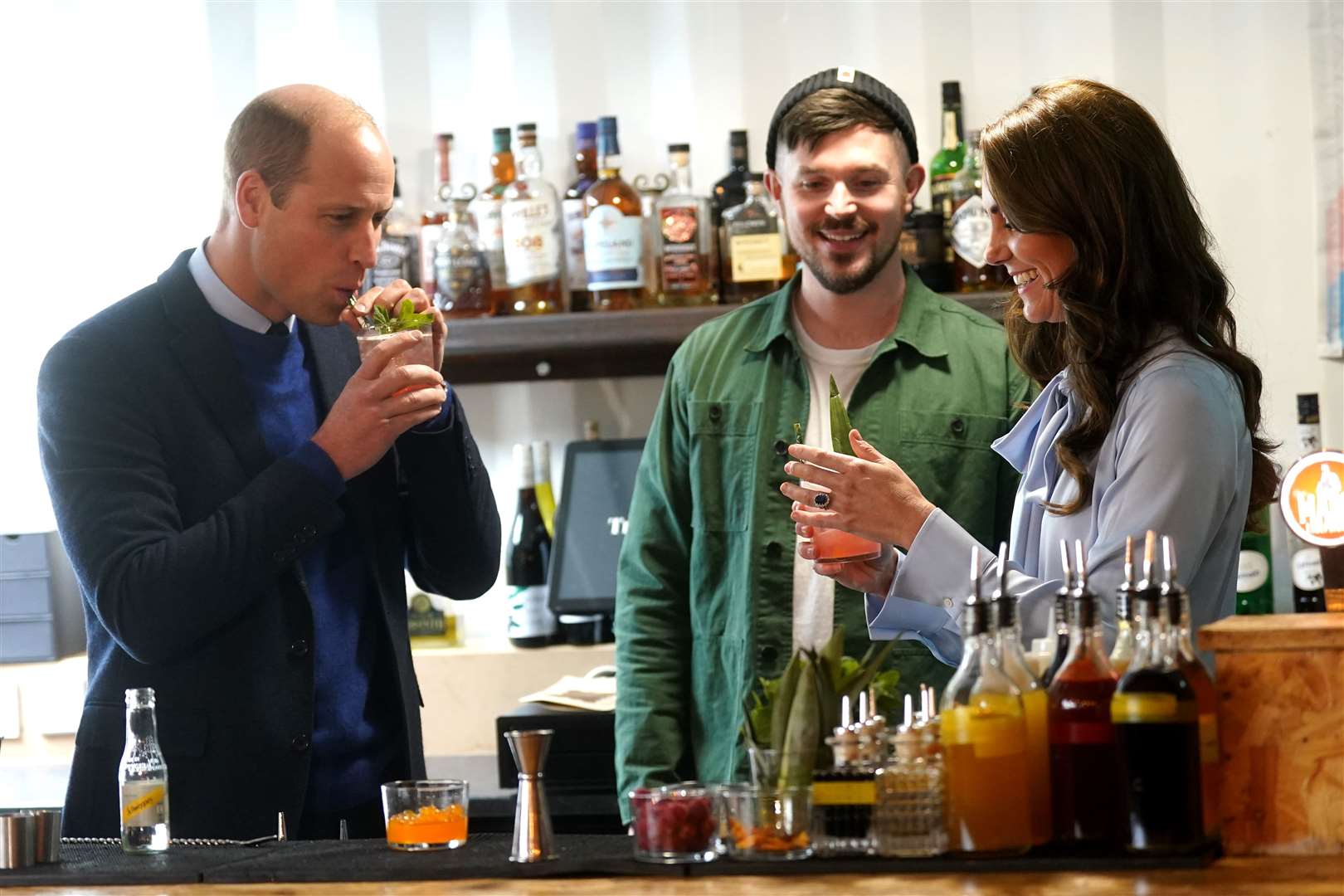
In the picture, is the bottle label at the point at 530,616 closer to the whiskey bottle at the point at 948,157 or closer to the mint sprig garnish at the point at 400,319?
the whiskey bottle at the point at 948,157

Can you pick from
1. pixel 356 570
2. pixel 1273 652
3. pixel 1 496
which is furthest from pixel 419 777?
pixel 1 496

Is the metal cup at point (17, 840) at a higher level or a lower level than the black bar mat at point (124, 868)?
higher

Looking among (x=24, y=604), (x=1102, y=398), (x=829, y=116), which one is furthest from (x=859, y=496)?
(x=24, y=604)

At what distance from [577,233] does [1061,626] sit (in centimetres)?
183

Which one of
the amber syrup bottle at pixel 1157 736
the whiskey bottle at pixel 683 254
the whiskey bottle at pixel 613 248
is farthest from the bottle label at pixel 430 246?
the amber syrup bottle at pixel 1157 736

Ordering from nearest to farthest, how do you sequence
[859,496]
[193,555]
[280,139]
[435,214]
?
[859,496] < [193,555] < [280,139] < [435,214]

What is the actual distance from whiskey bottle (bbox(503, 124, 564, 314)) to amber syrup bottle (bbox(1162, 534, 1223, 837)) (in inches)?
71.5

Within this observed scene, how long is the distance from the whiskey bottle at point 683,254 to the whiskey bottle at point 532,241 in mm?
198

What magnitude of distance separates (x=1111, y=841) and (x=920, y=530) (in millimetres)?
407

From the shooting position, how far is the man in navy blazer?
1.88m

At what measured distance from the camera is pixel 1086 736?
4.36 ft

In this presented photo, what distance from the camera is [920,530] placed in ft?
5.42

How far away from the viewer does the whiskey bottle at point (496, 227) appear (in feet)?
10.0

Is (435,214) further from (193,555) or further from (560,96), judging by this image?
(193,555)
